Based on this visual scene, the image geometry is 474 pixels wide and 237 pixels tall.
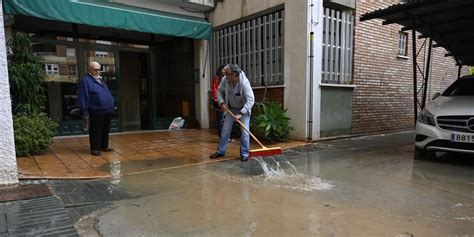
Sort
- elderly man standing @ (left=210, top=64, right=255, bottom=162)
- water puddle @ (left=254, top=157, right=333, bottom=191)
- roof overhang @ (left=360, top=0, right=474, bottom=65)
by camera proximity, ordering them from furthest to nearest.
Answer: roof overhang @ (left=360, top=0, right=474, bottom=65)
elderly man standing @ (left=210, top=64, right=255, bottom=162)
water puddle @ (left=254, top=157, right=333, bottom=191)

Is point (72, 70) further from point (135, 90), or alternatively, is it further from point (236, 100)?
point (236, 100)

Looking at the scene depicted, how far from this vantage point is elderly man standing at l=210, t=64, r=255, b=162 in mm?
5285

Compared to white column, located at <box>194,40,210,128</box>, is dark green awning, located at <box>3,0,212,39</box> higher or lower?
higher

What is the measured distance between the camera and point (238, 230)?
106 inches

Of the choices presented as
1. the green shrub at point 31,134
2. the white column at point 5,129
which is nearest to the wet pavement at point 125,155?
the green shrub at point 31,134

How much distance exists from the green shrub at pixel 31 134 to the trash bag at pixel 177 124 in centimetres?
402

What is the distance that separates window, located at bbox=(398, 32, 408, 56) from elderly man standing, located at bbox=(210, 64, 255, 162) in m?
6.15

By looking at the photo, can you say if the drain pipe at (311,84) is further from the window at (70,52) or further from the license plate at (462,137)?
the window at (70,52)

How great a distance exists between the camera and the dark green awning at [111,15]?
20.8ft

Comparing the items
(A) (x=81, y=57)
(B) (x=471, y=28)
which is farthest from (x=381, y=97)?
(A) (x=81, y=57)

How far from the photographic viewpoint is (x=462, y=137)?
467 cm

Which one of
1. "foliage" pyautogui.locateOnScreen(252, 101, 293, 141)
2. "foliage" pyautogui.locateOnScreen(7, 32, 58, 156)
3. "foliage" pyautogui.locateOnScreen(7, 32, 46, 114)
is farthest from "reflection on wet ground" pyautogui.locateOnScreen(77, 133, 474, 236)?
"foliage" pyautogui.locateOnScreen(7, 32, 46, 114)

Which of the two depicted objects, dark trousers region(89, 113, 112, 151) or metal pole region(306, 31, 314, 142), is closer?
dark trousers region(89, 113, 112, 151)

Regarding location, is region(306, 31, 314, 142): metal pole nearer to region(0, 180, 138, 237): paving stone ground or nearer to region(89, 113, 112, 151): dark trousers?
region(89, 113, 112, 151): dark trousers
